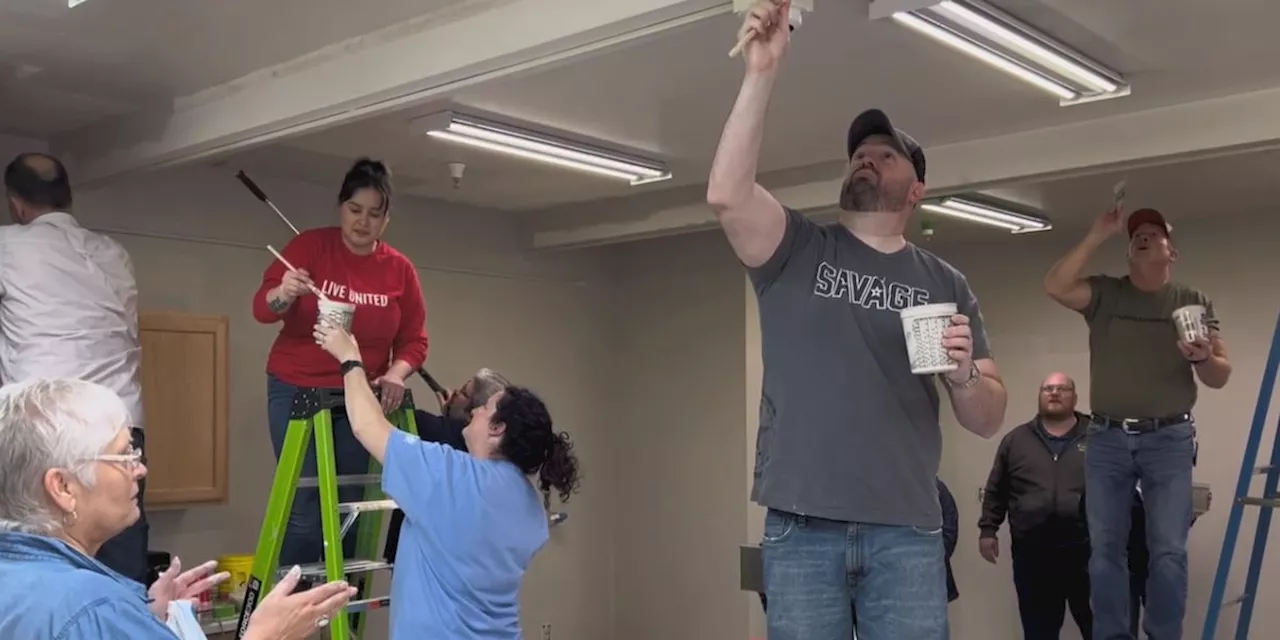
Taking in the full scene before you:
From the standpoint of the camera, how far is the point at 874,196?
6.97 feet

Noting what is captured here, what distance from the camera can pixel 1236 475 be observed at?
6203 millimetres

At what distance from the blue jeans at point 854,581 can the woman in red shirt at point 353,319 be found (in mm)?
1788

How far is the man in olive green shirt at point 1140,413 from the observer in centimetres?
384

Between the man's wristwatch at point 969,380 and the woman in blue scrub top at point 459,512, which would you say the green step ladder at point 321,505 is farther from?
the man's wristwatch at point 969,380

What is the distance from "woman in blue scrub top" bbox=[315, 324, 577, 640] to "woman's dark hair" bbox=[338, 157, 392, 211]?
647 millimetres

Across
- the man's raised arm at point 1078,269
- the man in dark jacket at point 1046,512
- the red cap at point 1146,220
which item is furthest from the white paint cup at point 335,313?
the man in dark jacket at point 1046,512

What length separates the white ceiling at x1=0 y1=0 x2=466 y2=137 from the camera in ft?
9.88

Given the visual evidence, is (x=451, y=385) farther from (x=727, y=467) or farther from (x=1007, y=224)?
(x=1007, y=224)

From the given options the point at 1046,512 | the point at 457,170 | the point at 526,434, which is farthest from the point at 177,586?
the point at 1046,512

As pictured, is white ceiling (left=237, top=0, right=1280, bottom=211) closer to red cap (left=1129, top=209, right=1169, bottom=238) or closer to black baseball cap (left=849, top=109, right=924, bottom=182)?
red cap (left=1129, top=209, right=1169, bottom=238)

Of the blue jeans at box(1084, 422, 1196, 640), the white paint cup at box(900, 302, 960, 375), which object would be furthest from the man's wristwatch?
the blue jeans at box(1084, 422, 1196, 640)

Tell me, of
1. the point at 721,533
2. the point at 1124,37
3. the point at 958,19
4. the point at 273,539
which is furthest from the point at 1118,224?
the point at 721,533

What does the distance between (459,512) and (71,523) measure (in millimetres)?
1243

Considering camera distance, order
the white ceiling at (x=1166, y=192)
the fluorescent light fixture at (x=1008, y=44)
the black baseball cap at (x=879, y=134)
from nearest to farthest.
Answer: the black baseball cap at (x=879, y=134) → the fluorescent light fixture at (x=1008, y=44) → the white ceiling at (x=1166, y=192)
